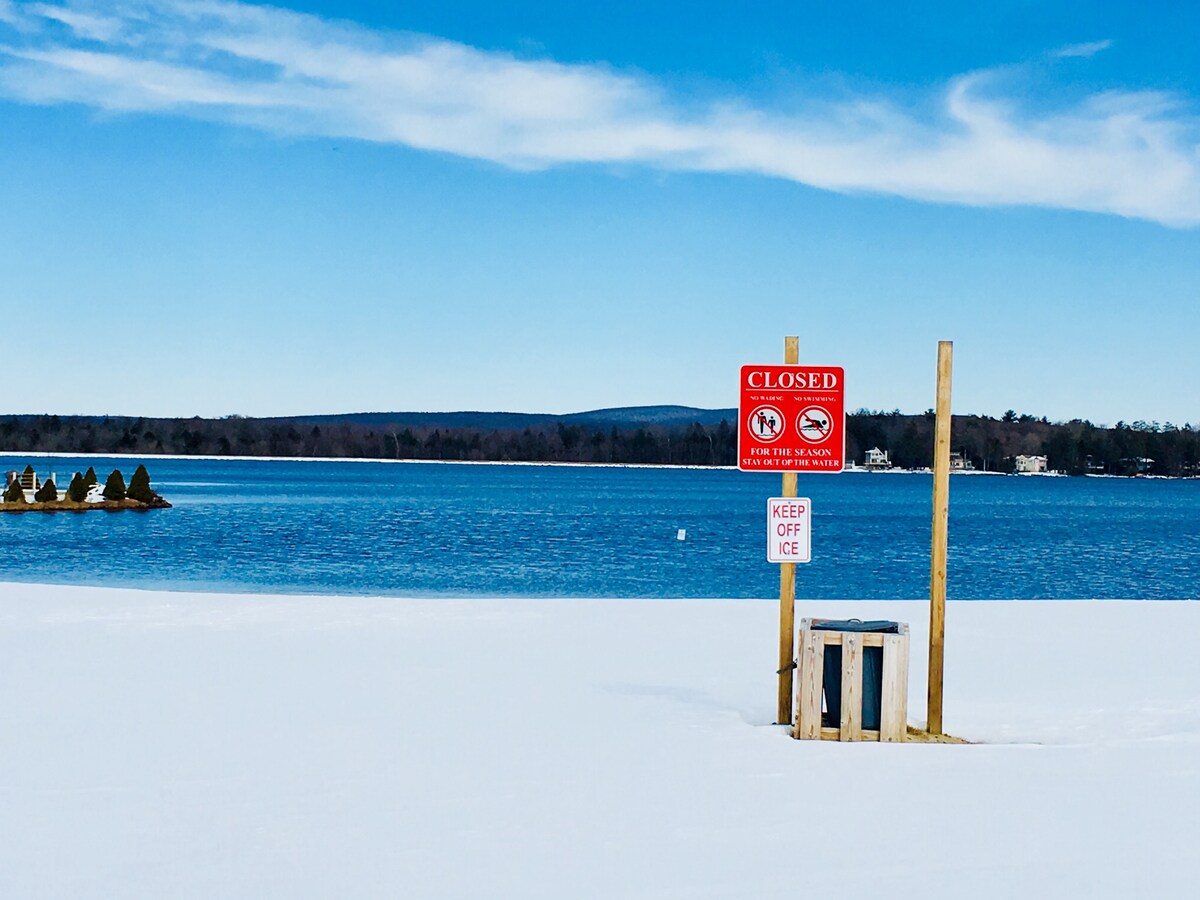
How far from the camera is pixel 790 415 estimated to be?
25.0 ft

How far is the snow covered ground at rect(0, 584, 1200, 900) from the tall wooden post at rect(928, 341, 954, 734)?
44 cm

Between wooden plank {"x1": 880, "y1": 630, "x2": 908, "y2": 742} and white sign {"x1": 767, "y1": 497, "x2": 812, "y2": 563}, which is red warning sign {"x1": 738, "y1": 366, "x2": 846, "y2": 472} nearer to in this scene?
white sign {"x1": 767, "y1": 497, "x2": 812, "y2": 563}

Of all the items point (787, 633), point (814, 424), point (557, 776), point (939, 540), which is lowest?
point (557, 776)

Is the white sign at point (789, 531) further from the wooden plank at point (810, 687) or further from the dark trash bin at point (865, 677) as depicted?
the wooden plank at point (810, 687)

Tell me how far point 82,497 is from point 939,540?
2478 inches

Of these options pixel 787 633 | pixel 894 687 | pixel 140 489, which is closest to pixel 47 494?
pixel 140 489

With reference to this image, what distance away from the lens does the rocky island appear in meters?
60.4

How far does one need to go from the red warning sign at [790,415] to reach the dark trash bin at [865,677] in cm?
98

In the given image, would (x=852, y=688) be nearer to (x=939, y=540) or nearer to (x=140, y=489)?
(x=939, y=540)

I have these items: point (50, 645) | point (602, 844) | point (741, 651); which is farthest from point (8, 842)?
point (741, 651)

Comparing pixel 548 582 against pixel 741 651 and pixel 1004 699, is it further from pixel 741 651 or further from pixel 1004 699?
pixel 1004 699

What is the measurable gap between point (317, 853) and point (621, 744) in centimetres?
241

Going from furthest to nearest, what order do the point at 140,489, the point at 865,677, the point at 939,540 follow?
the point at 140,489 < the point at 939,540 < the point at 865,677

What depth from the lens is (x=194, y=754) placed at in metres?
6.72
